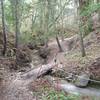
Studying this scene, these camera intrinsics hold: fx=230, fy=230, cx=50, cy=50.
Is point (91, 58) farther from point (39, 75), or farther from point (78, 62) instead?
point (39, 75)

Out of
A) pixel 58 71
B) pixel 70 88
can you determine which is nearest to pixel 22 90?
pixel 70 88

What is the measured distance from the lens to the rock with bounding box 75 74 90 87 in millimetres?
10326

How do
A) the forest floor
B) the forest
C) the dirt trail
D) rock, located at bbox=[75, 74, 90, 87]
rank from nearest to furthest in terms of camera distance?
the dirt trail
the forest floor
the forest
rock, located at bbox=[75, 74, 90, 87]

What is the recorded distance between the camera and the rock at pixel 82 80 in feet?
33.9

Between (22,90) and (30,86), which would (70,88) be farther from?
(22,90)

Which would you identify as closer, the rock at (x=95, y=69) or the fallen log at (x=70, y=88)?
the fallen log at (x=70, y=88)

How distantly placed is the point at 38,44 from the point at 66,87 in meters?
14.9

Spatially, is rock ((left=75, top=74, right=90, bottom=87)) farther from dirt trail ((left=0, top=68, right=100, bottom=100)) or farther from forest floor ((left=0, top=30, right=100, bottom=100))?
forest floor ((left=0, top=30, right=100, bottom=100))

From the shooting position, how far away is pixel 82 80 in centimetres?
1041

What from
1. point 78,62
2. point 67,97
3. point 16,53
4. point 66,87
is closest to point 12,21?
point 16,53

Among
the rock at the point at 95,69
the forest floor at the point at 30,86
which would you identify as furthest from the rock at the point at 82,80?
the forest floor at the point at 30,86

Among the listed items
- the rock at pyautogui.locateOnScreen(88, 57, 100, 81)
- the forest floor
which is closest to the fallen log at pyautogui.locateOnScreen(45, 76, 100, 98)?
the forest floor

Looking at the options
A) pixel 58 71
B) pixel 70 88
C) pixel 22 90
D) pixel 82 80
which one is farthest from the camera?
pixel 58 71

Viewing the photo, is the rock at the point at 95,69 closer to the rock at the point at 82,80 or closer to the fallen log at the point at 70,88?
the rock at the point at 82,80
